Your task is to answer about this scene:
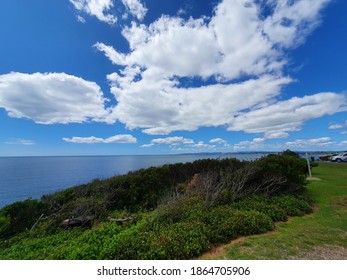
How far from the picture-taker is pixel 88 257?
5246mm

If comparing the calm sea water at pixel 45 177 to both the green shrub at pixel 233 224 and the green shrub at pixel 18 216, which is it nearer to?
the green shrub at pixel 18 216

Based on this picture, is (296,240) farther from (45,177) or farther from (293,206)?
(45,177)

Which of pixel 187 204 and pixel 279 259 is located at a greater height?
pixel 187 204

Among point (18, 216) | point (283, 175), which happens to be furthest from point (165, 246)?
point (18, 216)

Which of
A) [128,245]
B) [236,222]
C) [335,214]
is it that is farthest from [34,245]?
[335,214]

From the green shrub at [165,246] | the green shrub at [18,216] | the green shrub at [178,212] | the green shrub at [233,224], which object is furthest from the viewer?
the green shrub at [18,216]

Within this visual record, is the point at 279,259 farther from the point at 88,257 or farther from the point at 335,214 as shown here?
the point at 335,214

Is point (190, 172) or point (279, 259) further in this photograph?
point (190, 172)

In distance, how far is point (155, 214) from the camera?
8469 mm

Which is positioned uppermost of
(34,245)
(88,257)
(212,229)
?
(212,229)

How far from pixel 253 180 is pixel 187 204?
203 inches

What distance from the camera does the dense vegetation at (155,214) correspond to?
5.56 metres

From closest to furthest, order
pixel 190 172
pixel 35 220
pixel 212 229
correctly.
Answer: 1. pixel 212 229
2. pixel 35 220
3. pixel 190 172

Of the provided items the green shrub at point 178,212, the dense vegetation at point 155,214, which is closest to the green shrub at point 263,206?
the dense vegetation at point 155,214
